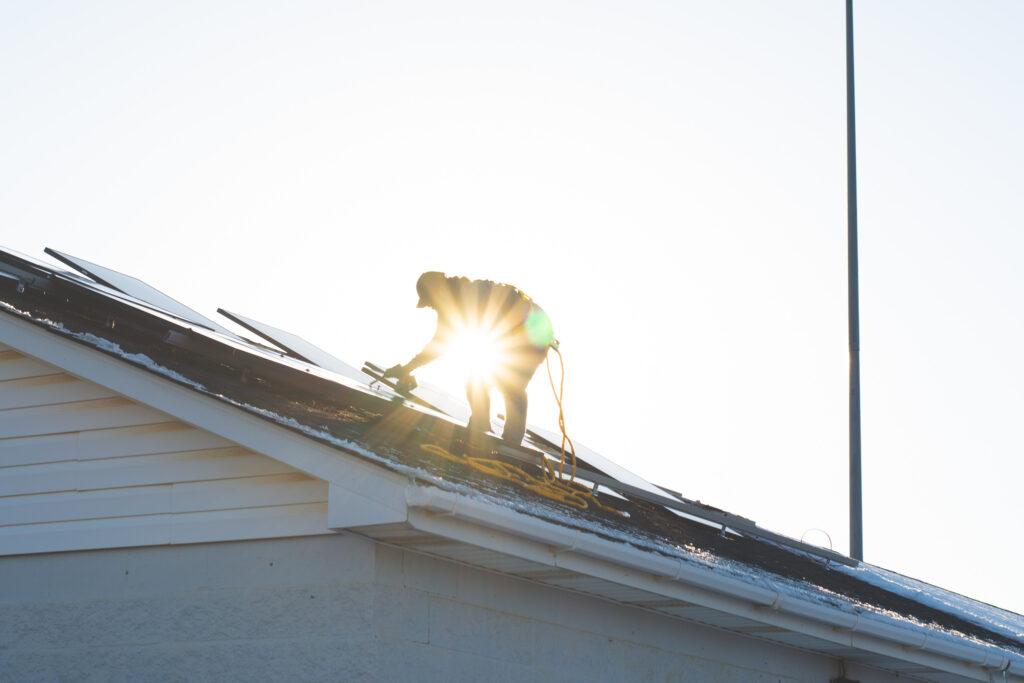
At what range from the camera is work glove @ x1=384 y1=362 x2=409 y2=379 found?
31.9ft

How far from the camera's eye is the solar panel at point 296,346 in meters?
10.7

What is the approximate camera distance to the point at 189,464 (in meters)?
7.12

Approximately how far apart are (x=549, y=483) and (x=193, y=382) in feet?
9.03

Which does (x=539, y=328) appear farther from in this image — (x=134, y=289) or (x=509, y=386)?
(x=134, y=289)

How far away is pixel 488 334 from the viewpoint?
927 centimetres

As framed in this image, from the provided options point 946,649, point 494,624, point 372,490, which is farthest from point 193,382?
point 946,649

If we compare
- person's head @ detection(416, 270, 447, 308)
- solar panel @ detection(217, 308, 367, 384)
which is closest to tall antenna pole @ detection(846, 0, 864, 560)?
solar panel @ detection(217, 308, 367, 384)

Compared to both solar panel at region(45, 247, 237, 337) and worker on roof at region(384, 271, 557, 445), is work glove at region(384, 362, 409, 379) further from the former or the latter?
solar panel at region(45, 247, 237, 337)

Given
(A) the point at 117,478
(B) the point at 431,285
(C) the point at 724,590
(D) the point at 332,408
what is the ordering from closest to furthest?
(A) the point at 117,478, (C) the point at 724,590, (D) the point at 332,408, (B) the point at 431,285

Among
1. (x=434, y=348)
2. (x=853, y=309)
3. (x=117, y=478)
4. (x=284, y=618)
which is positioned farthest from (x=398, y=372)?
Result: (x=853, y=309)

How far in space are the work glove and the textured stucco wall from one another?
2.69 m

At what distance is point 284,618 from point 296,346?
15.8ft

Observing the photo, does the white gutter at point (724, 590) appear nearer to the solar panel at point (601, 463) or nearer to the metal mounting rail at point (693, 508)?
the metal mounting rail at point (693, 508)

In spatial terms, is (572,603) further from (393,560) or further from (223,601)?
(223,601)
